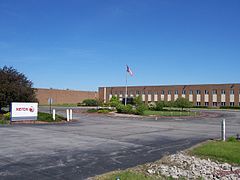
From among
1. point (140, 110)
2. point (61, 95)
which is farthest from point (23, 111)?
point (61, 95)

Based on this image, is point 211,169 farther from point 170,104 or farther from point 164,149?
point 170,104

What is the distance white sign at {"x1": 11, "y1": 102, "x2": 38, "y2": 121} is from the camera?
23125 mm

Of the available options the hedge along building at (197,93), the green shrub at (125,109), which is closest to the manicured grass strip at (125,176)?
the green shrub at (125,109)

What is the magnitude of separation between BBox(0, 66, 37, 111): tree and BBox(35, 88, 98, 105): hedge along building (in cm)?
5392

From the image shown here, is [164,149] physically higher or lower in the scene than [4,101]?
lower

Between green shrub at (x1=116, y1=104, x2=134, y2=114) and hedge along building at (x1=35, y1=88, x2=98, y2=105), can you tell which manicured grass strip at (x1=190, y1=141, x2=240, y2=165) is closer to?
green shrub at (x1=116, y1=104, x2=134, y2=114)

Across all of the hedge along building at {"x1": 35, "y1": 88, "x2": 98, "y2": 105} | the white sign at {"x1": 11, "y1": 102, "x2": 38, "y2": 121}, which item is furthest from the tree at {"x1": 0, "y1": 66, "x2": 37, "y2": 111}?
the hedge along building at {"x1": 35, "y1": 88, "x2": 98, "y2": 105}

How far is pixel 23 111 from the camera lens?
23.7 metres

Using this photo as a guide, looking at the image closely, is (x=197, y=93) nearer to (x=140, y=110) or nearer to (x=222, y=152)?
(x=140, y=110)

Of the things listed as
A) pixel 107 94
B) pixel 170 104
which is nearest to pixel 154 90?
pixel 107 94

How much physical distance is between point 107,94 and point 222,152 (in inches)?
3493

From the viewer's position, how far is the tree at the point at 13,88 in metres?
25.8

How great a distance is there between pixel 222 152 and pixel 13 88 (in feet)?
66.7

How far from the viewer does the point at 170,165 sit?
8.48 metres
